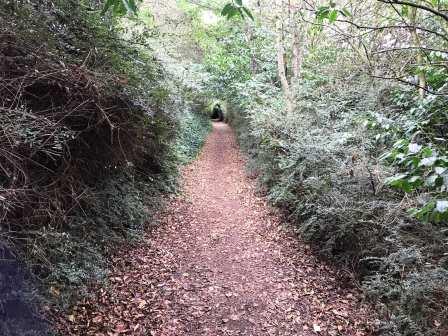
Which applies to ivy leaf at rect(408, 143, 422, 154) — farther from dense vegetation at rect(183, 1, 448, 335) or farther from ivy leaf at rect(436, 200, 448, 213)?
ivy leaf at rect(436, 200, 448, 213)

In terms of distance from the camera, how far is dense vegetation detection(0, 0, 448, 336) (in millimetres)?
3270

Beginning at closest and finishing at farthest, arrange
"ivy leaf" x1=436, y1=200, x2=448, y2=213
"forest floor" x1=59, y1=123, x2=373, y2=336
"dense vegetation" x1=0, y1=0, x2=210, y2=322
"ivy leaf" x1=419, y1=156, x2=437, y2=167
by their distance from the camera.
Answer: "ivy leaf" x1=436, y1=200, x2=448, y2=213 < "ivy leaf" x1=419, y1=156, x2=437, y2=167 < "dense vegetation" x1=0, y1=0, x2=210, y2=322 < "forest floor" x1=59, y1=123, x2=373, y2=336

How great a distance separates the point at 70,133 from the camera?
373 centimetres

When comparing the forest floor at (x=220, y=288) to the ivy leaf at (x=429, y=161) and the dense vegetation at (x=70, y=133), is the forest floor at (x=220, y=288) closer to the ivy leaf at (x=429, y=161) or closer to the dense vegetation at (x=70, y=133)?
the dense vegetation at (x=70, y=133)

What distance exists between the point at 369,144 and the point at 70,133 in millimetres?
5838

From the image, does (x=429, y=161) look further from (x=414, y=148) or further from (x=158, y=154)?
(x=158, y=154)

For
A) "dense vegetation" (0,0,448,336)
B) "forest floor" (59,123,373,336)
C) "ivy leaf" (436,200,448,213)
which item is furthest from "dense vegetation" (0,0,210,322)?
"ivy leaf" (436,200,448,213)

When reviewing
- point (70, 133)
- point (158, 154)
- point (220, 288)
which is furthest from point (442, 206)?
point (158, 154)

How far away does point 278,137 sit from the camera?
10.5m

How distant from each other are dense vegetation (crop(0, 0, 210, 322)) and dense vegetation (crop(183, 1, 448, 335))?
285cm

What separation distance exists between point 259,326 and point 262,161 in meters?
7.71

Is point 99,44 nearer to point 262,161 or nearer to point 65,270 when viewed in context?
point 65,270

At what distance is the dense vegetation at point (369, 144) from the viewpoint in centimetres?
→ 328

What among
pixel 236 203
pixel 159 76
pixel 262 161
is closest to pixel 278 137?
pixel 262 161
